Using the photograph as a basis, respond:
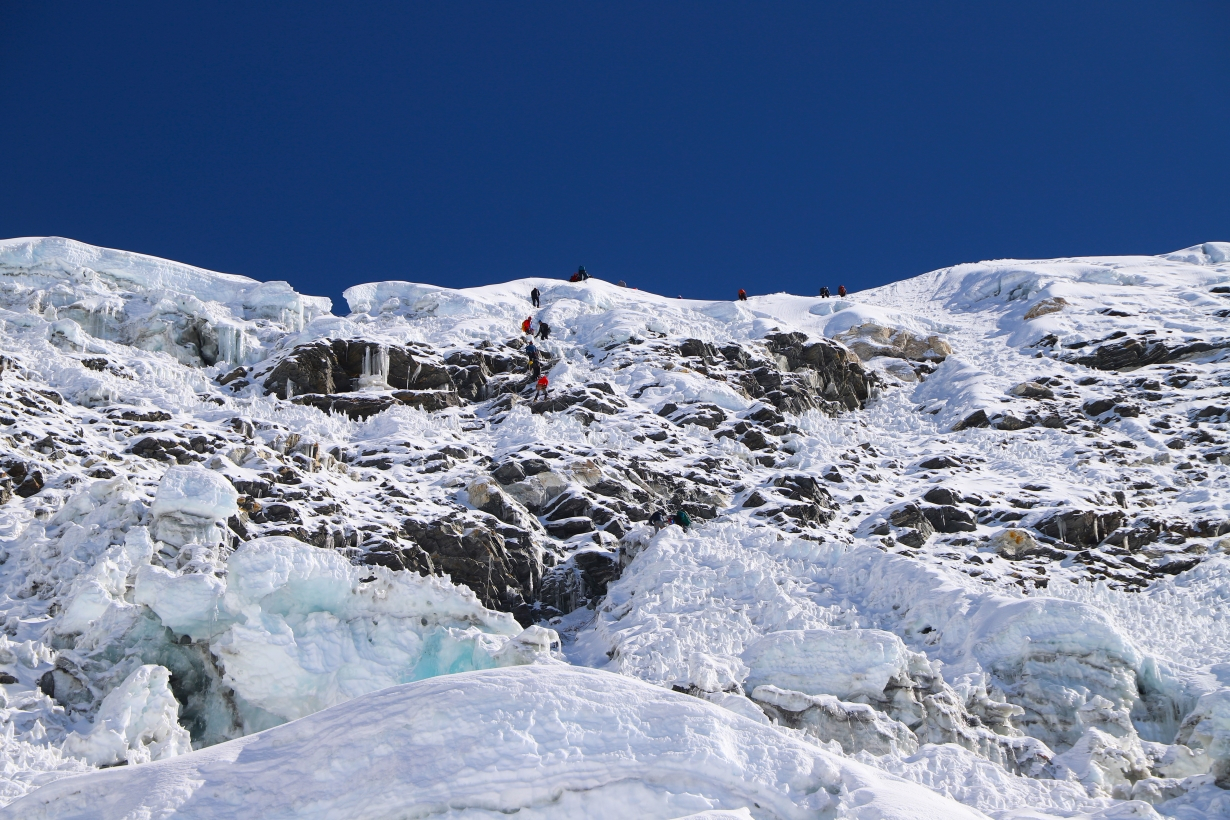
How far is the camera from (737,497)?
28469mm

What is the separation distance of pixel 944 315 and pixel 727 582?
3276 centimetres

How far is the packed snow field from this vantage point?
10312 millimetres

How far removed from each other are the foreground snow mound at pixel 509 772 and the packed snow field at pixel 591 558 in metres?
0.03

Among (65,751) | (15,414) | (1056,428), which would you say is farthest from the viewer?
(1056,428)

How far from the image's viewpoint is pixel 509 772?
32.3 feet

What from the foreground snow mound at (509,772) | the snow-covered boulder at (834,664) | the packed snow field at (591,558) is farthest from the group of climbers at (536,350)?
the foreground snow mound at (509,772)

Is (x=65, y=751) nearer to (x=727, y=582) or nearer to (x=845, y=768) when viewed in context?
(x=845, y=768)

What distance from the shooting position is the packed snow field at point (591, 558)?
33.8 feet

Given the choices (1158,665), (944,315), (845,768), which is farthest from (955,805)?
(944,315)

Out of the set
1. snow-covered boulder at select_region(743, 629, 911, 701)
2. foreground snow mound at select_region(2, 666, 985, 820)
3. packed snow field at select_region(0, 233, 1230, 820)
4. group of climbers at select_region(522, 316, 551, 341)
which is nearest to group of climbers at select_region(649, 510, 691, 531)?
packed snow field at select_region(0, 233, 1230, 820)

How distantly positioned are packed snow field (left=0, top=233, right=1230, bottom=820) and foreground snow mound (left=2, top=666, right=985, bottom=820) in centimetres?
3

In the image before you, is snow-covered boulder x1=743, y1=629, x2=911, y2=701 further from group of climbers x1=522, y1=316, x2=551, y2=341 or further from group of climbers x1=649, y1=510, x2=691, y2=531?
group of climbers x1=522, y1=316, x2=551, y2=341

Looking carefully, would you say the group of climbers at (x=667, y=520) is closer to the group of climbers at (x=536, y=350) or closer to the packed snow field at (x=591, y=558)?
the packed snow field at (x=591, y=558)

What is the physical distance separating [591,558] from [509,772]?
14210mm
